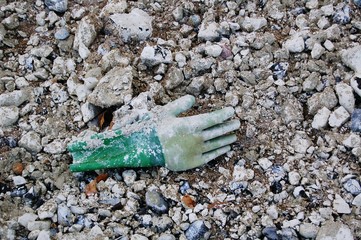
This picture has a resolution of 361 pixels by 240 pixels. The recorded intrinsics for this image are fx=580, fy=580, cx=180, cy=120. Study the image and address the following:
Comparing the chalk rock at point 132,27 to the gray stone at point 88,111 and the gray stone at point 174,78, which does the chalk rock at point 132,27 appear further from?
the gray stone at point 88,111

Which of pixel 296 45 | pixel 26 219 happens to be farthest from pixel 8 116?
pixel 296 45

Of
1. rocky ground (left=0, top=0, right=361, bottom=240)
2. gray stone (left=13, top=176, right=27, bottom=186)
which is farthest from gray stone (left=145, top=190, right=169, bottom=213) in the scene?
gray stone (left=13, top=176, right=27, bottom=186)

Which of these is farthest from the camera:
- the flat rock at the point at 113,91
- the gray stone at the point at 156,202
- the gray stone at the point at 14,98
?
the gray stone at the point at 14,98

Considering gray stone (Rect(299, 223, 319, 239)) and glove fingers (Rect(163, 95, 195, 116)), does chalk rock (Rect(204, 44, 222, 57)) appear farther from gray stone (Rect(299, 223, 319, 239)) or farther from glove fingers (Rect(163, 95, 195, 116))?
gray stone (Rect(299, 223, 319, 239))

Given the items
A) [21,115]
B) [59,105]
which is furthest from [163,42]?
[21,115]

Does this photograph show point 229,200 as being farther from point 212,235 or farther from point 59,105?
point 59,105

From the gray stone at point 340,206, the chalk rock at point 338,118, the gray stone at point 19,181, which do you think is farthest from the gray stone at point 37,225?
the chalk rock at point 338,118
